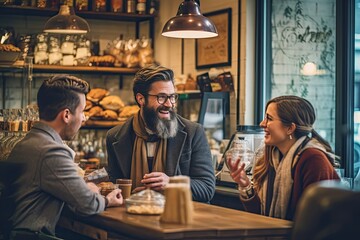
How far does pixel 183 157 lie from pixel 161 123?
0.23 meters

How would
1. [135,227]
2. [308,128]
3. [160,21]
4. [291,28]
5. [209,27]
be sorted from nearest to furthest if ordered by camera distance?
[135,227] → [308,128] → [209,27] → [291,28] → [160,21]

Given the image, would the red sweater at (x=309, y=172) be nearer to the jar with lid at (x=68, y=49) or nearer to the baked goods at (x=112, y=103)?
the baked goods at (x=112, y=103)

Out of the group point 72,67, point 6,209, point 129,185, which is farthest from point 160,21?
point 6,209

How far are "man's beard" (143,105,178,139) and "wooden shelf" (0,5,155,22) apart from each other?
2.69 meters

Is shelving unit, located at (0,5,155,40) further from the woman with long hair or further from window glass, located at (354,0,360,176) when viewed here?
the woman with long hair

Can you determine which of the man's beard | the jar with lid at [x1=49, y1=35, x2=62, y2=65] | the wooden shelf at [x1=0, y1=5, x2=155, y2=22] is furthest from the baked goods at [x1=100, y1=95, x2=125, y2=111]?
the man's beard

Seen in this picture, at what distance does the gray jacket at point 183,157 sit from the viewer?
438cm

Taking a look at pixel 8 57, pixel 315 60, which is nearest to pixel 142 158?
pixel 8 57

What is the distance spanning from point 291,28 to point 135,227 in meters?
3.36

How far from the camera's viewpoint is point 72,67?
6.89m

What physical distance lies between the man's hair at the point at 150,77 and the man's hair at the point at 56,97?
2.86 ft

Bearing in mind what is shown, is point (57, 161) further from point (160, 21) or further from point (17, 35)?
point (160, 21)

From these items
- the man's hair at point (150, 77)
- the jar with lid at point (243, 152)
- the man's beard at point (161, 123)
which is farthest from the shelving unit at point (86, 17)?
the man's beard at point (161, 123)

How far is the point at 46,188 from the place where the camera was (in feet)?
11.3
